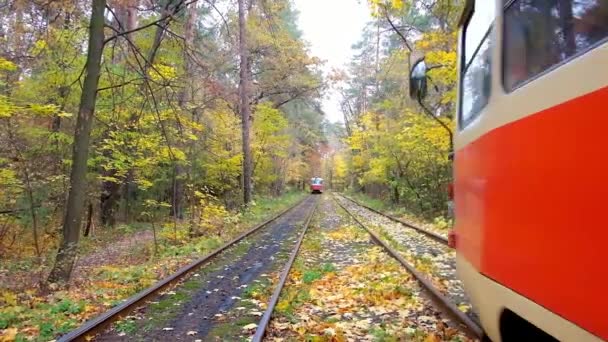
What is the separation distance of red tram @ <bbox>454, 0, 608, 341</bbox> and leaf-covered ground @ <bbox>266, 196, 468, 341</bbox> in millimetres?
2381

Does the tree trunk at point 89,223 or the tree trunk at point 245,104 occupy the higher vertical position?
the tree trunk at point 245,104

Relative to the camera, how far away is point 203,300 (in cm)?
738

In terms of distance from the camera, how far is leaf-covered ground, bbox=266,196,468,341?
17.8ft

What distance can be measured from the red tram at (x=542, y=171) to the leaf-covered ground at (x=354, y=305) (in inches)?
93.8

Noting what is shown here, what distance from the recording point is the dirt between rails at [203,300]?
575cm

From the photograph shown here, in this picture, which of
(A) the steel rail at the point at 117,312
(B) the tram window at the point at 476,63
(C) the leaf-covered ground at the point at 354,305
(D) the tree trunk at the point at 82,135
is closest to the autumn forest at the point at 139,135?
(D) the tree trunk at the point at 82,135

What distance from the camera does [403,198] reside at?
26.5 meters

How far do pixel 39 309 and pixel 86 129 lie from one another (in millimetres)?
3674

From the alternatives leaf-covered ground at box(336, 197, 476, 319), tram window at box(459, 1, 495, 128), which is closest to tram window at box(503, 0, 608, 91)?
tram window at box(459, 1, 495, 128)

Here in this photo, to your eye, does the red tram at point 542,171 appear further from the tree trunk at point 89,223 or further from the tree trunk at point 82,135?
the tree trunk at point 89,223

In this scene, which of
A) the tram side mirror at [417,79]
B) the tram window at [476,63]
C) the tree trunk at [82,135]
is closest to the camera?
the tram window at [476,63]

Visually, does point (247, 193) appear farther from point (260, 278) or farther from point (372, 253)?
point (260, 278)

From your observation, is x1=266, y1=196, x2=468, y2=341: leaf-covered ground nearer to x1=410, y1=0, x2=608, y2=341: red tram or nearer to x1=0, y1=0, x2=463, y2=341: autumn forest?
x1=410, y1=0, x2=608, y2=341: red tram

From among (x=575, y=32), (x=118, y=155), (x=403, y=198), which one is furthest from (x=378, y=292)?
(x=403, y=198)
